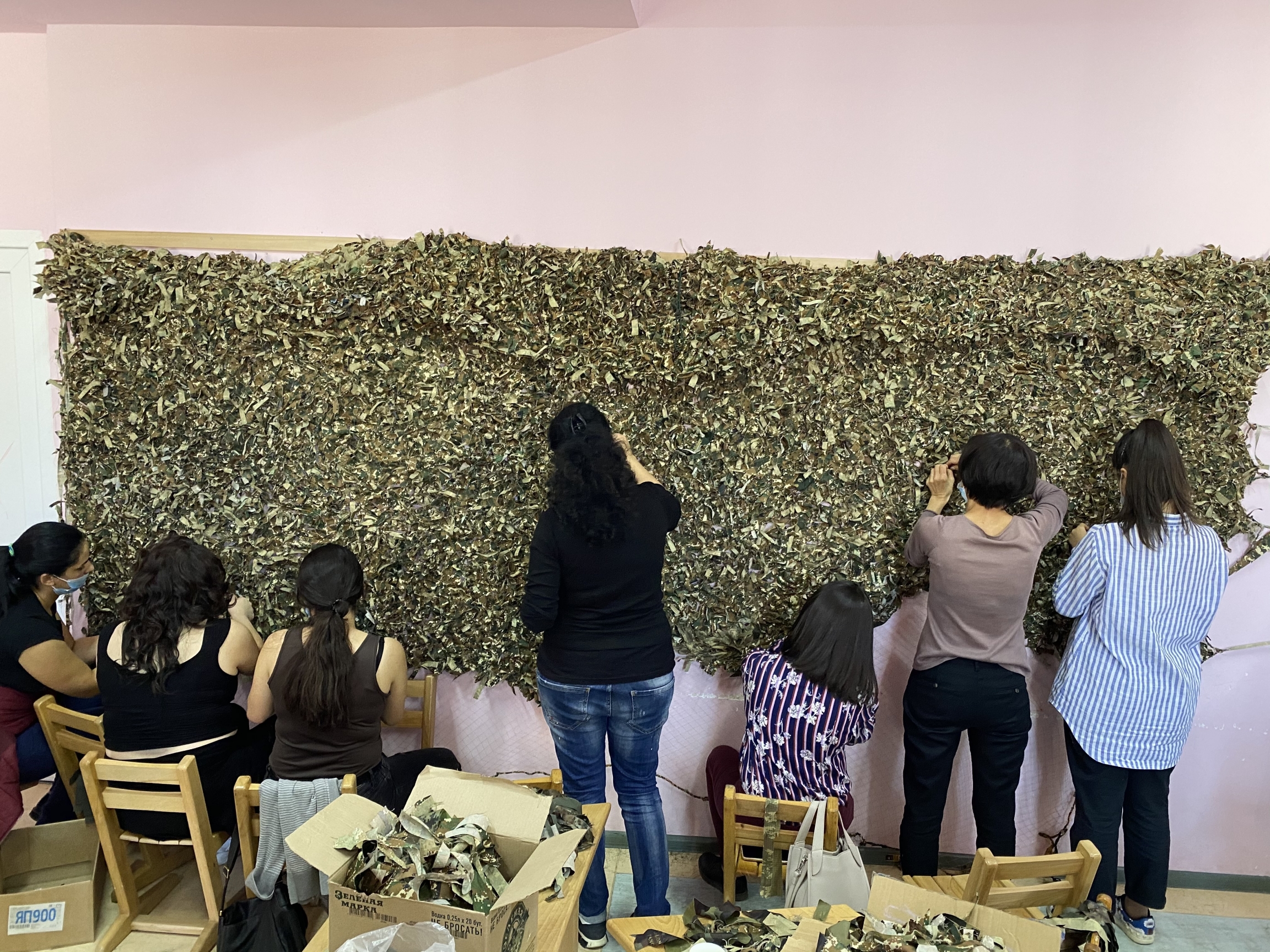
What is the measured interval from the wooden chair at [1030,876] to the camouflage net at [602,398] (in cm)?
94

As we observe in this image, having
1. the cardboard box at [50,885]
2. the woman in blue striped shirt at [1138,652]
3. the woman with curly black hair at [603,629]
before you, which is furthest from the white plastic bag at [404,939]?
the woman in blue striped shirt at [1138,652]

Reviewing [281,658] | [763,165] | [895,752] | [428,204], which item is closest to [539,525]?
[281,658]

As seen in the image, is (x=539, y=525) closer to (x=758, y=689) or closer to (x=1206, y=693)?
(x=758, y=689)

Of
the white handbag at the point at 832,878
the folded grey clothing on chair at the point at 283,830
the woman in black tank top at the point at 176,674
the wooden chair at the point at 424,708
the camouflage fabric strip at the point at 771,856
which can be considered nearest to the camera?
the white handbag at the point at 832,878

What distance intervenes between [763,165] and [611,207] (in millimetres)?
459

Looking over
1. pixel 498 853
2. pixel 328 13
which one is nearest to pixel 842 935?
pixel 498 853

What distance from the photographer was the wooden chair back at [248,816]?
197 centimetres

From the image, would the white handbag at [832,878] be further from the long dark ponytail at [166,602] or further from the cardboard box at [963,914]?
the long dark ponytail at [166,602]

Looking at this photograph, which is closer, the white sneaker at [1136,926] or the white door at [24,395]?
the white sneaker at [1136,926]

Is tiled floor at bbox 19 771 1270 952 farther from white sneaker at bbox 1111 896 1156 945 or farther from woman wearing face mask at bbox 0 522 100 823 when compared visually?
woman wearing face mask at bbox 0 522 100 823

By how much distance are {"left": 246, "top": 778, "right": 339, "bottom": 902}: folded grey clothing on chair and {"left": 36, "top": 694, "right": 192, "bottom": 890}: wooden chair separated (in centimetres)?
49

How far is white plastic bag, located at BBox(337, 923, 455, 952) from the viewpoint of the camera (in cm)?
115

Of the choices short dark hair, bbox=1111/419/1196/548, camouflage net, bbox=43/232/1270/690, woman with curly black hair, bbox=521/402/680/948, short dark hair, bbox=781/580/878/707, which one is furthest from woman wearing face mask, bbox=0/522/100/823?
short dark hair, bbox=1111/419/1196/548

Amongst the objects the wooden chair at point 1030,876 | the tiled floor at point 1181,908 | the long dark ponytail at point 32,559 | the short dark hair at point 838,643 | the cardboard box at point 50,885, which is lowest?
the tiled floor at point 1181,908
